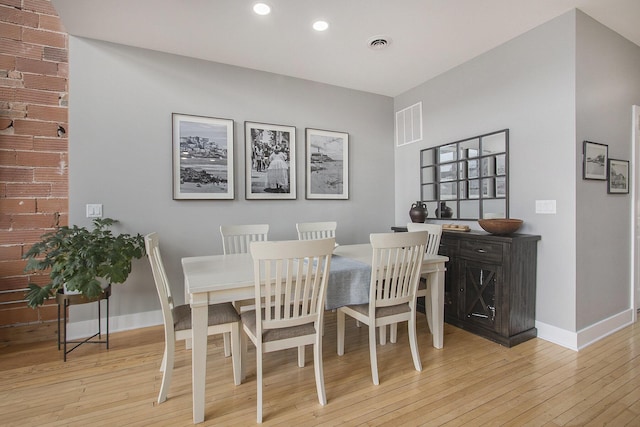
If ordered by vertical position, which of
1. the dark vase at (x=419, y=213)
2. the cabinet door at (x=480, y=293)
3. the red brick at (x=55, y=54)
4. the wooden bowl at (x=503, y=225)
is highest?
the red brick at (x=55, y=54)

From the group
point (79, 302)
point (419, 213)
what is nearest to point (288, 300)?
point (79, 302)

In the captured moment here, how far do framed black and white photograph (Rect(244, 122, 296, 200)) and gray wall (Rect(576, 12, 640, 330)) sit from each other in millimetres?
2752

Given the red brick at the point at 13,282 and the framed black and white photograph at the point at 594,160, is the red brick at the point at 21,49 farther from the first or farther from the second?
the framed black and white photograph at the point at 594,160

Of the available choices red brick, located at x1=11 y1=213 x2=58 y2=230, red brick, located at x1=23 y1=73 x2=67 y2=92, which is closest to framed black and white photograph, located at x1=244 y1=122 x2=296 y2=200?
red brick, located at x1=23 y1=73 x2=67 y2=92

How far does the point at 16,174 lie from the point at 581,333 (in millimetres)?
5013

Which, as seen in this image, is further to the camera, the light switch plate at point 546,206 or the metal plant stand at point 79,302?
the light switch plate at point 546,206

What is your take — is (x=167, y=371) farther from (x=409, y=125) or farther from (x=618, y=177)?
(x=618, y=177)

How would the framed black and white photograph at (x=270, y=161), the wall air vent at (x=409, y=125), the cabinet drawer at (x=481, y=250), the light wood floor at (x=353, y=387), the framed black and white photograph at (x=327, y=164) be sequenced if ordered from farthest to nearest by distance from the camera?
the wall air vent at (x=409, y=125), the framed black and white photograph at (x=327, y=164), the framed black and white photograph at (x=270, y=161), the cabinet drawer at (x=481, y=250), the light wood floor at (x=353, y=387)

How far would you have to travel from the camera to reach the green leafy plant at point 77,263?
2279 mm

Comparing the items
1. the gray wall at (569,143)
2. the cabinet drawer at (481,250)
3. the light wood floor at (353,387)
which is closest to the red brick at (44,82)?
the light wood floor at (353,387)

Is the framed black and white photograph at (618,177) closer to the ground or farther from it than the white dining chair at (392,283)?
farther from it

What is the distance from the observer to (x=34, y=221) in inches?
109

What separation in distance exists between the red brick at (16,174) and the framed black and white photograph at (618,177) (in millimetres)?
5210

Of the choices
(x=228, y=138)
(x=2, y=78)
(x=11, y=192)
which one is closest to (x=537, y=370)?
(x=228, y=138)
